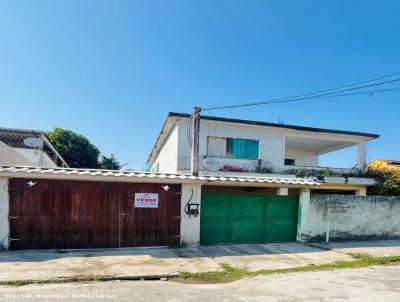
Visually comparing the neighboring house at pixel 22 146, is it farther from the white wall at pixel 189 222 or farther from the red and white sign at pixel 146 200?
the white wall at pixel 189 222

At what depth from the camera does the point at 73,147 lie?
40125mm

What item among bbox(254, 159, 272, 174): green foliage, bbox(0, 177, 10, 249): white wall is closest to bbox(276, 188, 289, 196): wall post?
bbox(254, 159, 272, 174): green foliage

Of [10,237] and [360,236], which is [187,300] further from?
[360,236]

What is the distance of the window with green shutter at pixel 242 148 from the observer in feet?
62.8

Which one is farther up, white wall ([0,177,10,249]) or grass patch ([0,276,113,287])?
white wall ([0,177,10,249])

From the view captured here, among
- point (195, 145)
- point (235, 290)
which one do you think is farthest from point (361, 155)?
point (235, 290)

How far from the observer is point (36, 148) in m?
18.9

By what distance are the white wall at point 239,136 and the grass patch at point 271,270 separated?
8.76 m

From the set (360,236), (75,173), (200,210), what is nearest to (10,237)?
(75,173)

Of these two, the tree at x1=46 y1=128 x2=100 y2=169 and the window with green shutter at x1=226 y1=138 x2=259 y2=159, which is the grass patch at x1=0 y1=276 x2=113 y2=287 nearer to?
the window with green shutter at x1=226 y1=138 x2=259 y2=159

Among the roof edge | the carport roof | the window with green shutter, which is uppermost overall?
the roof edge

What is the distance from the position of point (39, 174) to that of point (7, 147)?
8.50m

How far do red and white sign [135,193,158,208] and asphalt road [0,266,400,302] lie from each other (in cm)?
421

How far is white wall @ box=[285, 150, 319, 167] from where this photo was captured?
26436mm
